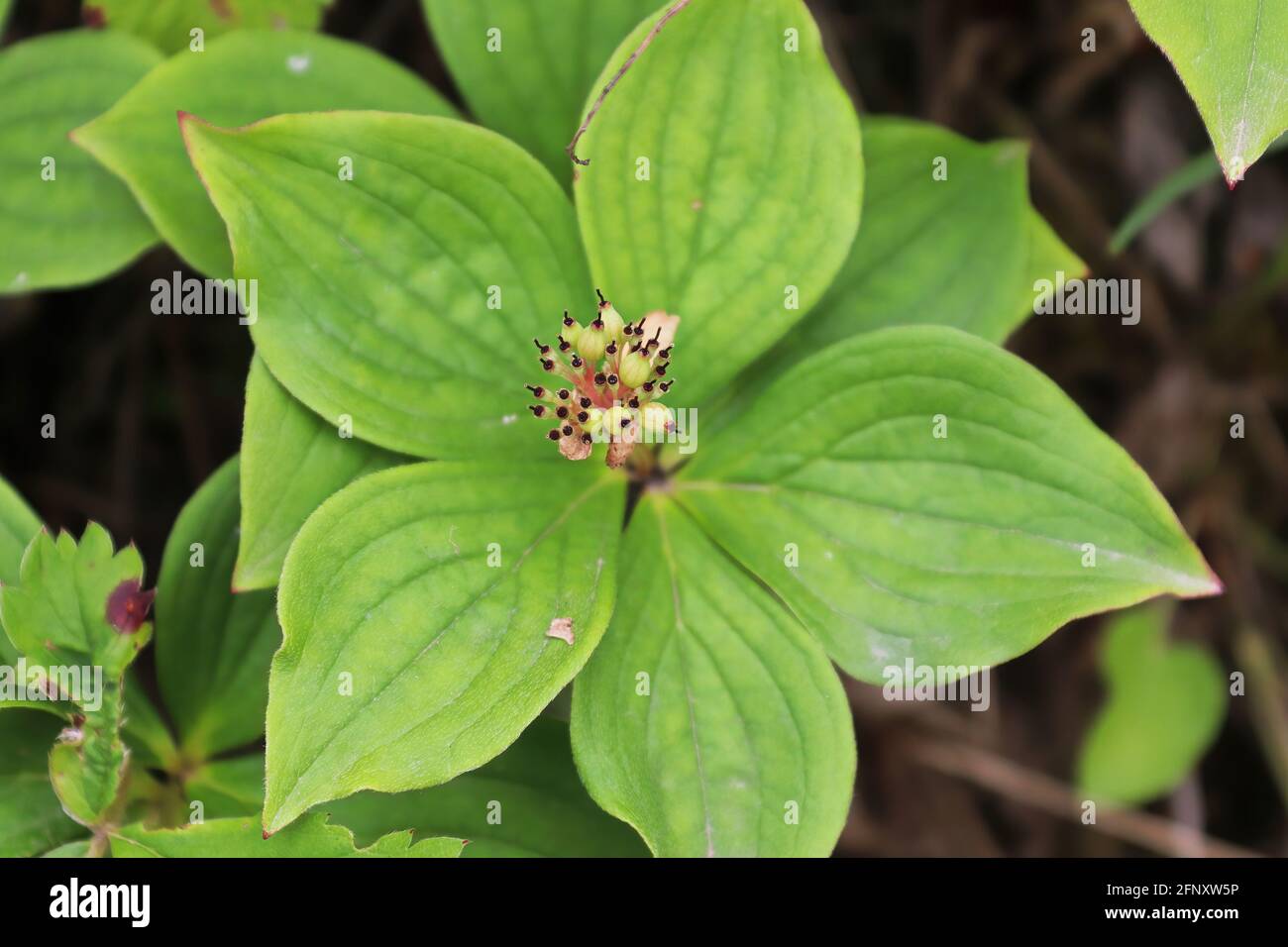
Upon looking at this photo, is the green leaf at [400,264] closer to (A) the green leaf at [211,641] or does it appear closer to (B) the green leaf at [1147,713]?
(A) the green leaf at [211,641]

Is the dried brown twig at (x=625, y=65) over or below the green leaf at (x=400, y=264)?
over

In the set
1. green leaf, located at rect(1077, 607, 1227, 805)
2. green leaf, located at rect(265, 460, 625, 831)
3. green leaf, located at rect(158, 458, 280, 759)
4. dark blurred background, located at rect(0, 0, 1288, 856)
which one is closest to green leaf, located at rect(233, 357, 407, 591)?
green leaf, located at rect(265, 460, 625, 831)

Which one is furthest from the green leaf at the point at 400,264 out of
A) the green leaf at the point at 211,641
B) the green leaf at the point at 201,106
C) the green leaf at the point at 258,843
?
the green leaf at the point at 258,843

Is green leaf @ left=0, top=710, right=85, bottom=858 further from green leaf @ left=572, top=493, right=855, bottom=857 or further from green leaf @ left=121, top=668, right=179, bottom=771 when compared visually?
green leaf @ left=572, top=493, right=855, bottom=857

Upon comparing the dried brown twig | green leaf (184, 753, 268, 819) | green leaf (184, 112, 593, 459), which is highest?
the dried brown twig

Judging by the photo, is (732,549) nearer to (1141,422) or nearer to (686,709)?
(686,709)

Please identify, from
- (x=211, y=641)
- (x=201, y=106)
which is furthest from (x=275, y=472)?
(x=201, y=106)

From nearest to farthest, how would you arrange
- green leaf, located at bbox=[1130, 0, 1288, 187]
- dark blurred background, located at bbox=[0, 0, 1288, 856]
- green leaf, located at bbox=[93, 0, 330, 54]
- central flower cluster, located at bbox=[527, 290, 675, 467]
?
1. green leaf, located at bbox=[1130, 0, 1288, 187]
2. central flower cluster, located at bbox=[527, 290, 675, 467]
3. green leaf, located at bbox=[93, 0, 330, 54]
4. dark blurred background, located at bbox=[0, 0, 1288, 856]
